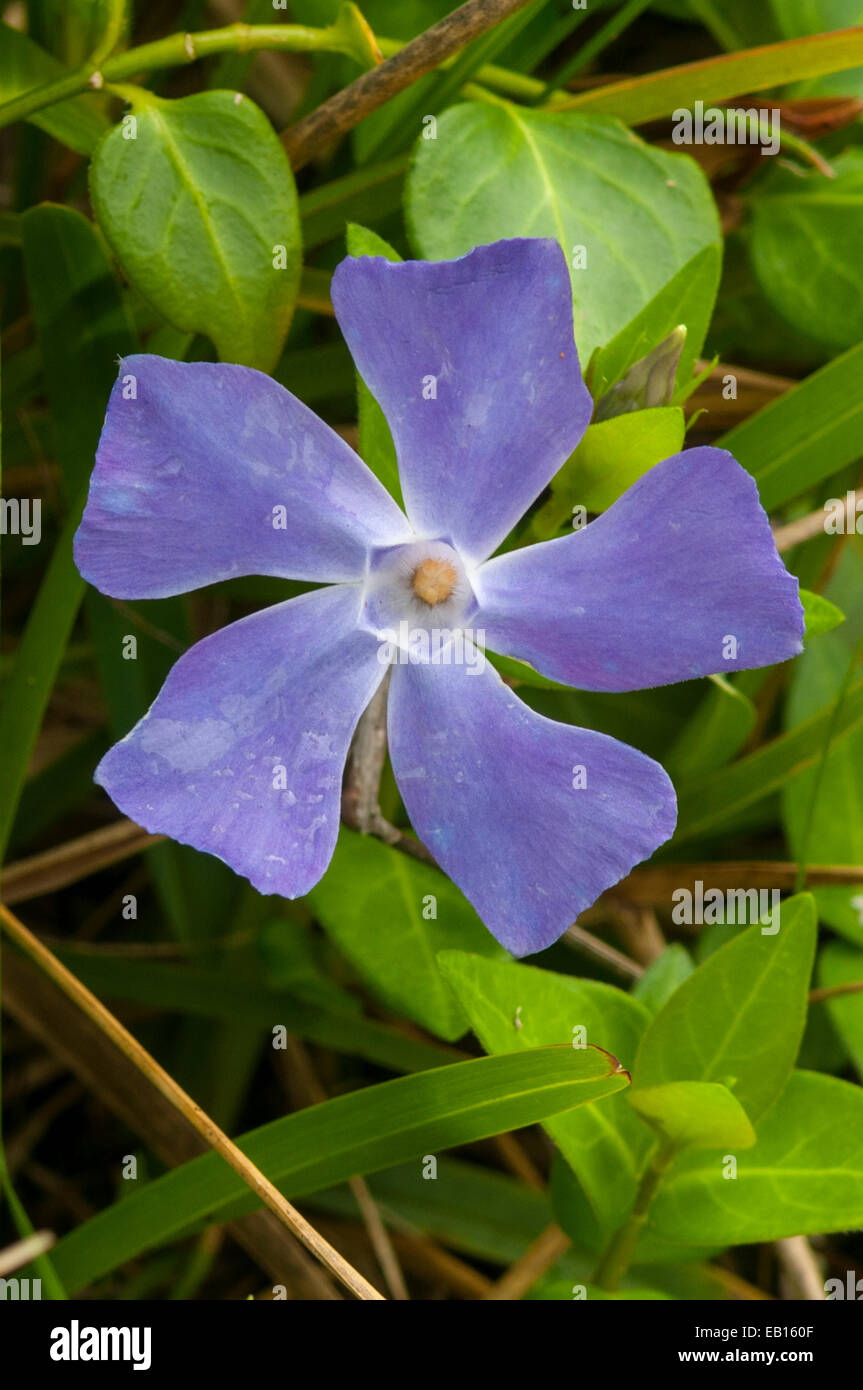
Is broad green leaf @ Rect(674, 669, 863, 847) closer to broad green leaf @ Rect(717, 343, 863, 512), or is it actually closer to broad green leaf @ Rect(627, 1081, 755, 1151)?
broad green leaf @ Rect(717, 343, 863, 512)

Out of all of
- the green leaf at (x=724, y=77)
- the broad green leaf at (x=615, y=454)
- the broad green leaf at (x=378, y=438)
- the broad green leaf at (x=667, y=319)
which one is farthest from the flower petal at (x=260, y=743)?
the green leaf at (x=724, y=77)

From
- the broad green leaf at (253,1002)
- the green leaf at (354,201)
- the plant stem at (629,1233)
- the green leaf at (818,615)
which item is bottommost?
the plant stem at (629,1233)

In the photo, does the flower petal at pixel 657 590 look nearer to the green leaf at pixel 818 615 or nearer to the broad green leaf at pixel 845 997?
the green leaf at pixel 818 615

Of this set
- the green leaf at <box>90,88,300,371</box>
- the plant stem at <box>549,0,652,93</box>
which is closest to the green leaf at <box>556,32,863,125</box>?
the plant stem at <box>549,0,652,93</box>

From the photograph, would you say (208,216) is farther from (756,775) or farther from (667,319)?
(756,775)

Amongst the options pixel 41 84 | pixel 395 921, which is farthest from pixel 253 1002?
pixel 41 84
